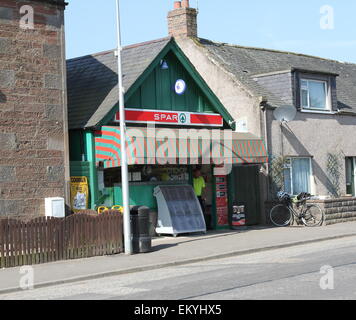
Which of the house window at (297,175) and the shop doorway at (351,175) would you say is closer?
the house window at (297,175)

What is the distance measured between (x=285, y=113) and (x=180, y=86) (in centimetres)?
454

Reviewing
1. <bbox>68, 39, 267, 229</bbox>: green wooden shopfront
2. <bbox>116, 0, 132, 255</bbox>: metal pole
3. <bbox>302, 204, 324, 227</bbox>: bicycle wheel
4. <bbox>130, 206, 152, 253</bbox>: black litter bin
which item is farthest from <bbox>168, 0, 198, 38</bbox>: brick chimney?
<bbox>130, 206, 152, 253</bbox>: black litter bin

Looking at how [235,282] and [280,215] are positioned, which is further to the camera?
[280,215]

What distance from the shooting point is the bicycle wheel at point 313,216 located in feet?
78.1

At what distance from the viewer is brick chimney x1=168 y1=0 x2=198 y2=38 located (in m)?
27.5

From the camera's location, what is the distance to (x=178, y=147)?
20812 millimetres

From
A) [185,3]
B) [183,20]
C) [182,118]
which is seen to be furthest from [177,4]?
[182,118]

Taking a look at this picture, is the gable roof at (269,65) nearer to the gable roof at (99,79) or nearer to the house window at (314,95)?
the house window at (314,95)

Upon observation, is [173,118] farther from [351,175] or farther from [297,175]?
[351,175]

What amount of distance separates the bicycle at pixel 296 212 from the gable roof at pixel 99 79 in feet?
22.7

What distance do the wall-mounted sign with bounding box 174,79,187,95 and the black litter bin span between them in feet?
20.3

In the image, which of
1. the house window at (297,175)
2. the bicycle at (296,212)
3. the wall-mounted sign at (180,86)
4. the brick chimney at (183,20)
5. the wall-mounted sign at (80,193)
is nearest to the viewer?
the wall-mounted sign at (80,193)

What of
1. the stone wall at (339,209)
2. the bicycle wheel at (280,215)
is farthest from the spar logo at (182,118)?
the stone wall at (339,209)
